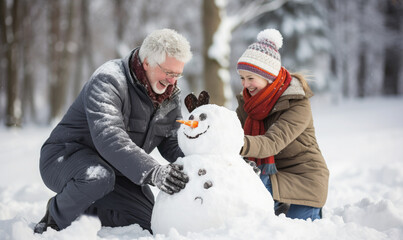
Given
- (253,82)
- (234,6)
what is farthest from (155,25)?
(253,82)

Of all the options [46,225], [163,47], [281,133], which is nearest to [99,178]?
[46,225]

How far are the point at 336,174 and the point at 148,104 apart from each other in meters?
3.87

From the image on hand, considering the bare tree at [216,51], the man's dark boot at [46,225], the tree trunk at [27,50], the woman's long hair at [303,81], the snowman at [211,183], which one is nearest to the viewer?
the snowman at [211,183]

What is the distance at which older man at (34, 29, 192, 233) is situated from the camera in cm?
247

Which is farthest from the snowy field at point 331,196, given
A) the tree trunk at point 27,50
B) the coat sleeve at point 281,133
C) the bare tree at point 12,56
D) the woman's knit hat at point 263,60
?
the tree trunk at point 27,50

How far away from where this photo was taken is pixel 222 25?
22.7ft

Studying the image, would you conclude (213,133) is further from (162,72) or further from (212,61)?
(212,61)

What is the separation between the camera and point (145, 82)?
2.86 metres

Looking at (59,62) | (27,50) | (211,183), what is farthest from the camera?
(27,50)

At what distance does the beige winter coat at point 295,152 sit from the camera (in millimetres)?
2842

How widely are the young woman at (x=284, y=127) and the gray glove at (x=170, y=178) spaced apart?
2.58ft

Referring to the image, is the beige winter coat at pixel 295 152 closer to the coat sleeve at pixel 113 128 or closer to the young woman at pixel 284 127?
the young woman at pixel 284 127

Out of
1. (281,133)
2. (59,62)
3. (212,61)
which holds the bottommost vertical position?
(59,62)

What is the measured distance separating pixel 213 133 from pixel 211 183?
299 millimetres
